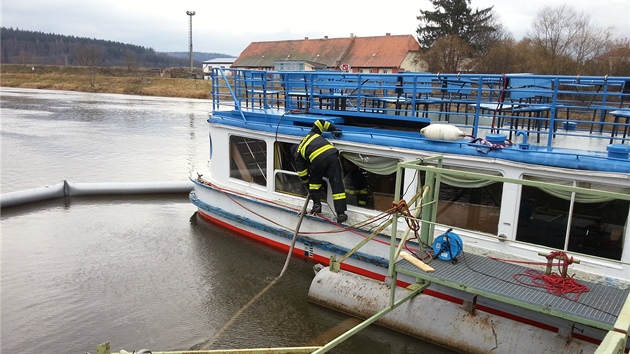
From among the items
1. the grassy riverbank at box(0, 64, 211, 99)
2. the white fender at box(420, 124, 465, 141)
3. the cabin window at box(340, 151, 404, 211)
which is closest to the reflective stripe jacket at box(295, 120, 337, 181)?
the cabin window at box(340, 151, 404, 211)

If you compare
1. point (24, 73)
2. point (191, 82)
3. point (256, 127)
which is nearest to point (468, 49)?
point (191, 82)

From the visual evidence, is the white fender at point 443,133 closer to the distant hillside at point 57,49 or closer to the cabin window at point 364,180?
the cabin window at point 364,180

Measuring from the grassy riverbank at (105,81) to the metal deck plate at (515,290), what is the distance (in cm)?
4605

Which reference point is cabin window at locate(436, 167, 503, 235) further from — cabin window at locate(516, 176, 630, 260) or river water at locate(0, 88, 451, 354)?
river water at locate(0, 88, 451, 354)

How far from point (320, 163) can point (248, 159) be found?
8.15ft

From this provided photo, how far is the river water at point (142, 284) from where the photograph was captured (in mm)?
6547

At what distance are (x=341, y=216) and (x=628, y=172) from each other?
3958 mm

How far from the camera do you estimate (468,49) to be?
135ft

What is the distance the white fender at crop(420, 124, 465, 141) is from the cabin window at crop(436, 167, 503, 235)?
0.46 meters

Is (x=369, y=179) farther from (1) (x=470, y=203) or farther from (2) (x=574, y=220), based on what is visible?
(2) (x=574, y=220)

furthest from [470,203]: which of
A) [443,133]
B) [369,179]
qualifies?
[369,179]

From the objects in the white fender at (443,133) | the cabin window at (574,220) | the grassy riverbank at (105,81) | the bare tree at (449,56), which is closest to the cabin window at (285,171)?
the white fender at (443,133)

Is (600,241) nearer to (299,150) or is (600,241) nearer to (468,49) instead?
(299,150)

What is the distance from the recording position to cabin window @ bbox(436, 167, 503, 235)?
22.0 ft
